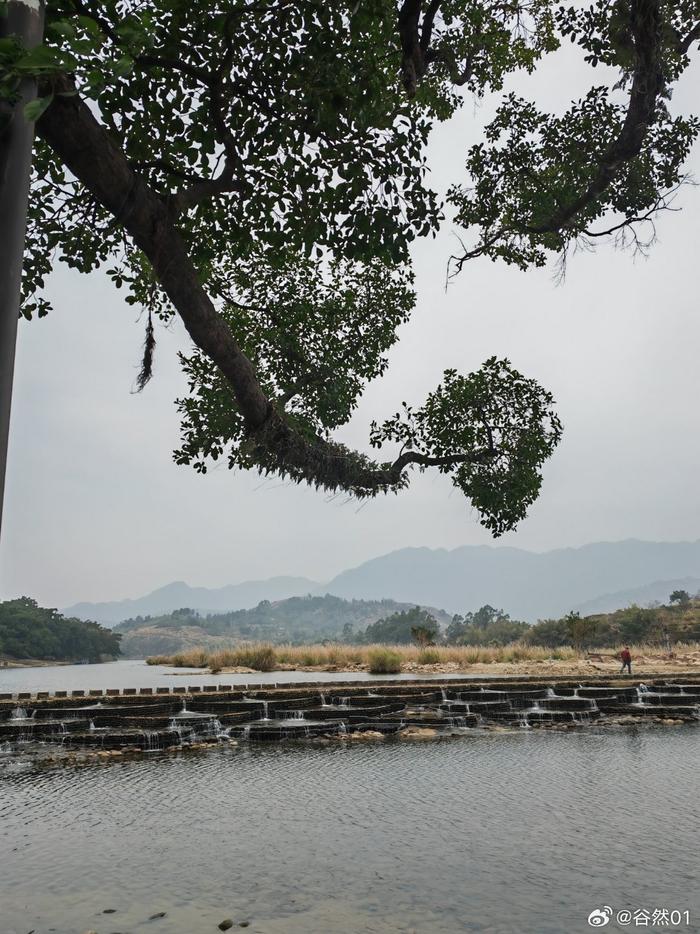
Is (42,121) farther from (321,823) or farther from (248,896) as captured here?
(321,823)

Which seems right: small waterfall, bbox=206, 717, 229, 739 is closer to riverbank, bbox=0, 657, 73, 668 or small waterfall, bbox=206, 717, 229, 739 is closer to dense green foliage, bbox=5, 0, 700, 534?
dense green foliage, bbox=5, 0, 700, 534

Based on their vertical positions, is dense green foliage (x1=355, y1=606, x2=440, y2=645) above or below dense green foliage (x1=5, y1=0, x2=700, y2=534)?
below

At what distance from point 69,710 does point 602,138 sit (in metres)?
15.7

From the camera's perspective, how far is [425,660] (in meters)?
35.0

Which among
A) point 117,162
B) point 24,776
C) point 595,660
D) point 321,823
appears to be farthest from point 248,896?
point 595,660

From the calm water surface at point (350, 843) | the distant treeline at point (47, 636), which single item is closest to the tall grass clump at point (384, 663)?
the calm water surface at point (350, 843)

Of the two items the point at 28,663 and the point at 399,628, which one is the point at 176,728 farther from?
the point at 399,628

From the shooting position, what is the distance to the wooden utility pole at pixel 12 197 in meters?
3.06

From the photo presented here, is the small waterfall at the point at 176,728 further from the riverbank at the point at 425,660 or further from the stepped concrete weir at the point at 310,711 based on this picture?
the riverbank at the point at 425,660

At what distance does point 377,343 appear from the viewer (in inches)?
487

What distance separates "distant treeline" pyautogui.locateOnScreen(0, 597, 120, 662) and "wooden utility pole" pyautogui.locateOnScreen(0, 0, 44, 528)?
90895 mm

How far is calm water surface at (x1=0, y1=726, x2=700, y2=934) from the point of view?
16.6ft

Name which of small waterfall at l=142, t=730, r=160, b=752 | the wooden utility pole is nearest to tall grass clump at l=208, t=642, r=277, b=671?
small waterfall at l=142, t=730, r=160, b=752

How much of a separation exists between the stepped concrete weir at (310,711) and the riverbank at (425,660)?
11961 millimetres
